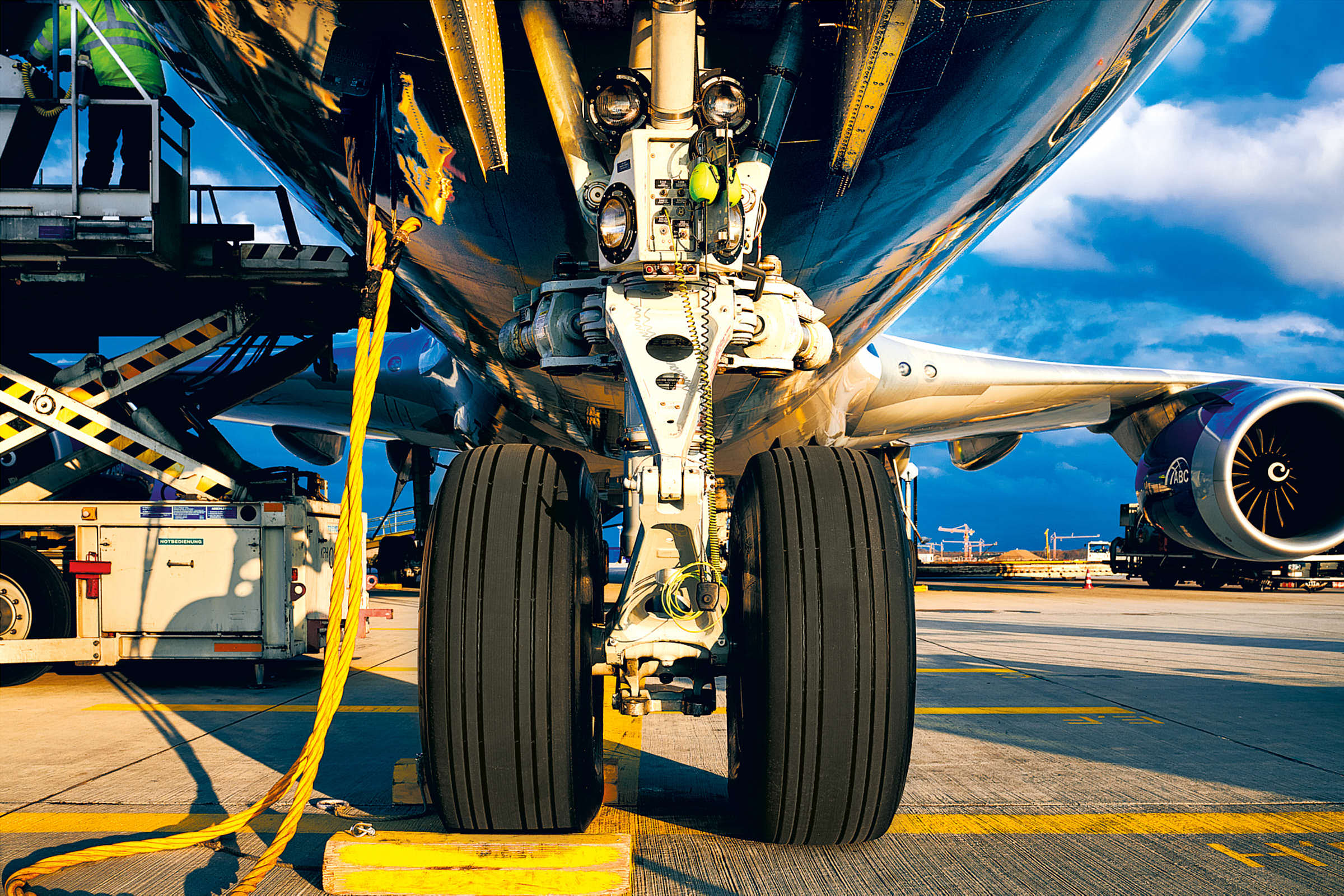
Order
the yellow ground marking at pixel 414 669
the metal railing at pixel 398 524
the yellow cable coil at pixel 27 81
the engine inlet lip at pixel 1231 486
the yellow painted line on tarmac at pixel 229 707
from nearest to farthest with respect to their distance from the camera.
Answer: the yellow painted line on tarmac at pixel 229 707 → the yellow cable coil at pixel 27 81 → the yellow ground marking at pixel 414 669 → the engine inlet lip at pixel 1231 486 → the metal railing at pixel 398 524

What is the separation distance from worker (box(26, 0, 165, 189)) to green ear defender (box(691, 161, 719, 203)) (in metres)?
3.98

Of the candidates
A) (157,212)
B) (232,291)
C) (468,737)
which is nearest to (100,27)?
(157,212)

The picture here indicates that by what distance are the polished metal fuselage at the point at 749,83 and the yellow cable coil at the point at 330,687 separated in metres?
0.70

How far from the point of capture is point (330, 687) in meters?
2.37

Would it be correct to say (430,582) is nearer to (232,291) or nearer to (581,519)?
(581,519)

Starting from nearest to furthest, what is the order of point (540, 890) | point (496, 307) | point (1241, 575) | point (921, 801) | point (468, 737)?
point (540, 890)
point (468, 737)
point (921, 801)
point (496, 307)
point (1241, 575)

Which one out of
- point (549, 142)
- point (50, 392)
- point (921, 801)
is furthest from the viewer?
point (50, 392)

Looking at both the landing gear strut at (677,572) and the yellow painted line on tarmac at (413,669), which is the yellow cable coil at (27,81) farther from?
the landing gear strut at (677,572)

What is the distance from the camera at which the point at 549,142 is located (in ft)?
9.41

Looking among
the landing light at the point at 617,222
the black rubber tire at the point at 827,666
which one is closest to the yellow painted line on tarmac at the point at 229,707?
the black rubber tire at the point at 827,666

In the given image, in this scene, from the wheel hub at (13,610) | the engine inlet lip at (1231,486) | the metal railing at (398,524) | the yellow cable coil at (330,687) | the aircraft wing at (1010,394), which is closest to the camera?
the yellow cable coil at (330,687)

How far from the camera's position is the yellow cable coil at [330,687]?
7.39ft

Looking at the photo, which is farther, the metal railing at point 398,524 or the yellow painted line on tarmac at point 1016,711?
the metal railing at point 398,524

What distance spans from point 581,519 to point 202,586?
402 centimetres
